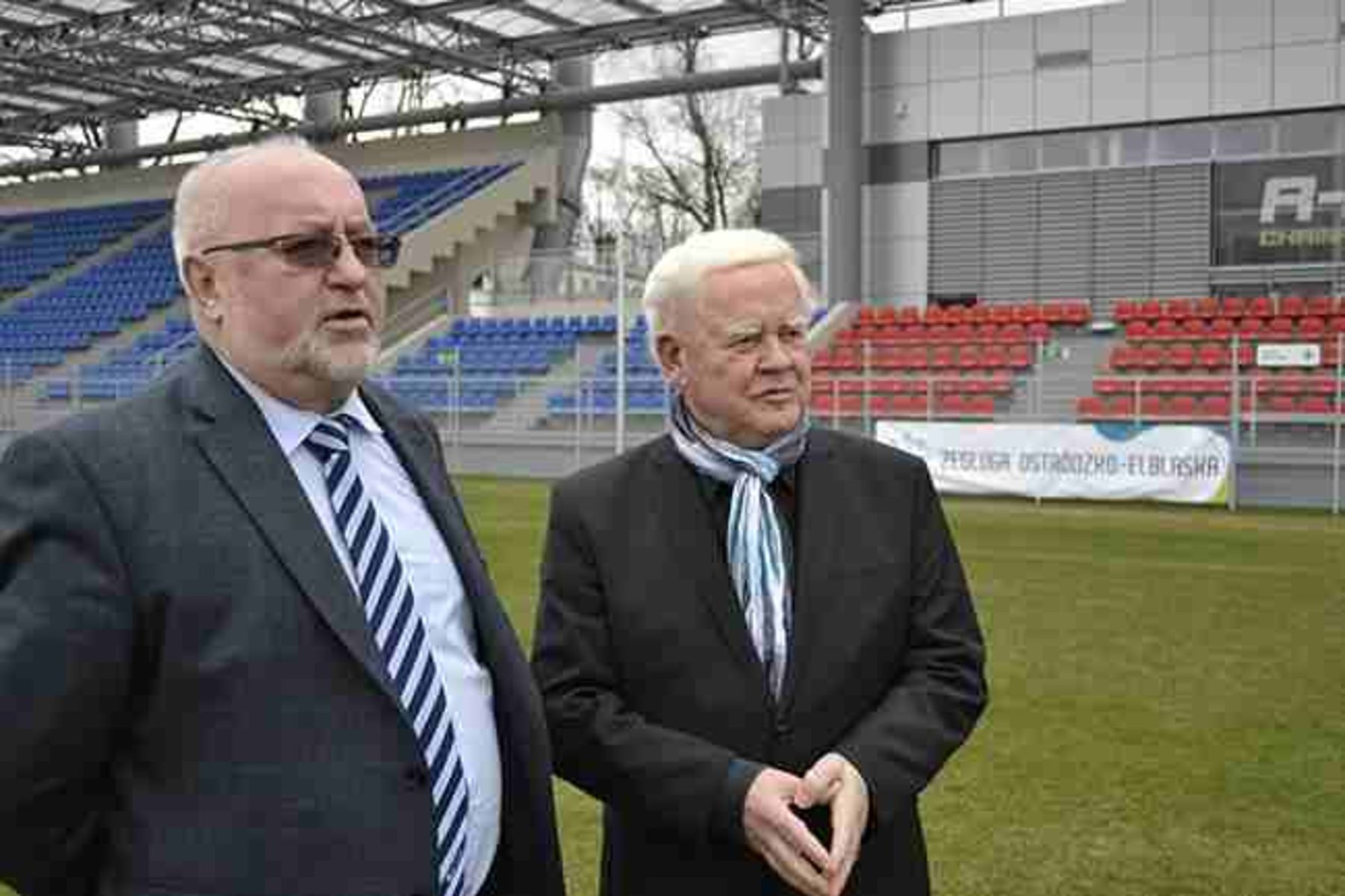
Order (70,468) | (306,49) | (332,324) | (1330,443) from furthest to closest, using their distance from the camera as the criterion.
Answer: (306,49), (1330,443), (332,324), (70,468)

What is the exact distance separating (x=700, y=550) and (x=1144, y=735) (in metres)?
4.29

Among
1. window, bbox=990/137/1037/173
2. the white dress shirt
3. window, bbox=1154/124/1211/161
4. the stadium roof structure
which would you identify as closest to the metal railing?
window, bbox=990/137/1037/173

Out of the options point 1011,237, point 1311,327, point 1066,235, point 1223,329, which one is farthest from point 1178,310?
point 1011,237

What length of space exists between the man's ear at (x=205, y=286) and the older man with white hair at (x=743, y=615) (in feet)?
2.27

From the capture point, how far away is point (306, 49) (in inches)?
1143

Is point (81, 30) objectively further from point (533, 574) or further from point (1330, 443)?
point (1330, 443)

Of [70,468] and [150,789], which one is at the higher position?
[70,468]

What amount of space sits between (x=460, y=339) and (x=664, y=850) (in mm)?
26286

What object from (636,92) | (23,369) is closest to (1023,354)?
(636,92)

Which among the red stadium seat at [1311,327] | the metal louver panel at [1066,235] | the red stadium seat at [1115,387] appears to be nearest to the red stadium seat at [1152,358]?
the red stadium seat at [1115,387]

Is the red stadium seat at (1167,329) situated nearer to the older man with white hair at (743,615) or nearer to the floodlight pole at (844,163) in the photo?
the floodlight pole at (844,163)

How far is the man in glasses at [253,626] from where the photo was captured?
1835mm

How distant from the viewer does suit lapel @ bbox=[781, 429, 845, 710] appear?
7.77 ft

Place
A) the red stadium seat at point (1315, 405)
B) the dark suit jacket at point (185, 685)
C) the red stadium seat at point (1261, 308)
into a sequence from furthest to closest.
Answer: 1. the red stadium seat at point (1261, 308)
2. the red stadium seat at point (1315, 405)
3. the dark suit jacket at point (185, 685)
